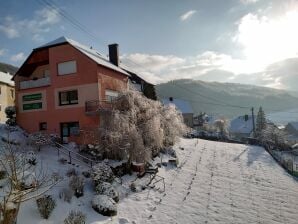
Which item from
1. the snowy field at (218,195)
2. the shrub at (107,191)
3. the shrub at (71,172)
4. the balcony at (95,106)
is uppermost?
the balcony at (95,106)

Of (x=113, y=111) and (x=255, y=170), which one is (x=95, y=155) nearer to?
(x=113, y=111)

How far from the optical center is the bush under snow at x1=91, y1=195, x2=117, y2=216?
1609cm

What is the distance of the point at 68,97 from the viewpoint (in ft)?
96.2

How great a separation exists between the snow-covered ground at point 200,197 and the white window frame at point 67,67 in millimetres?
7855

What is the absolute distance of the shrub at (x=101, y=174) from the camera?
18.9 metres

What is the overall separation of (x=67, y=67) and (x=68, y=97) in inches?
110

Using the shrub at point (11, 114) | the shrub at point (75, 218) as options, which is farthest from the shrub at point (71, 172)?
the shrub at point (11, 114)

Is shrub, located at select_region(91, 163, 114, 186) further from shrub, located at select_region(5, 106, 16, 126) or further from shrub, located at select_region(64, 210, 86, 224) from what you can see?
shrub, located at select_region(5, 106, 16, 126)

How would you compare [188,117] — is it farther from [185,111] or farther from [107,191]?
[107,191]

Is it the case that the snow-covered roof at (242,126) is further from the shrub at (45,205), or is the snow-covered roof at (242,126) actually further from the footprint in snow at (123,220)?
the shrub at (45,205)

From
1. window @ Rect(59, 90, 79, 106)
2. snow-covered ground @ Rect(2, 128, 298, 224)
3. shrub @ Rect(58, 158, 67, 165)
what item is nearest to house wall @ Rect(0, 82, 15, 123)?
window @ Rect(59, 90, 79, 106)

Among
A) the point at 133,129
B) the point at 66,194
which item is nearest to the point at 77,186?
the point at 66,194

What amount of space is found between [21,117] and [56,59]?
23.5ft

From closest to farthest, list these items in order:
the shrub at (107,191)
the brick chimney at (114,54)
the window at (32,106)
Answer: the shrub at (107,191) < the window at (32,106) < the brick chimney at (114,54)
